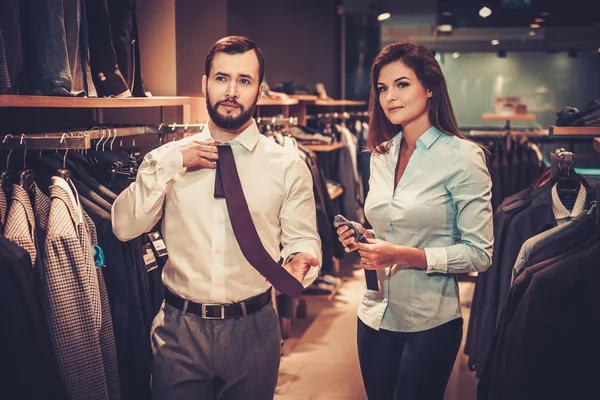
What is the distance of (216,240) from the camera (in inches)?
96.3

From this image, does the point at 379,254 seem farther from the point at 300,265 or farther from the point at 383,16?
the point at 383,16

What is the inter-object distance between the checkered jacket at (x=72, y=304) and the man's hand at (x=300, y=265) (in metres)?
0.61

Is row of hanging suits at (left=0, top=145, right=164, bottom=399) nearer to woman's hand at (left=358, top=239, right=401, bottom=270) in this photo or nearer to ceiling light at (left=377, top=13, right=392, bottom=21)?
woman's hand at (left=358, top=239, right=401, bottom=270)

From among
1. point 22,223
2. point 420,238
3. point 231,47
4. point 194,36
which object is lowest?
point 420,238

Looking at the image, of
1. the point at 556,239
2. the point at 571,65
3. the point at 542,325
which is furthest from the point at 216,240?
the point at 571,65

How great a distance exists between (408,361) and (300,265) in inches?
20.1

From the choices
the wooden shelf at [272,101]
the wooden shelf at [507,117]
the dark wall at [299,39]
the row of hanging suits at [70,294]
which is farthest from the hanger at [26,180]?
the wooden shelf at [507,117]

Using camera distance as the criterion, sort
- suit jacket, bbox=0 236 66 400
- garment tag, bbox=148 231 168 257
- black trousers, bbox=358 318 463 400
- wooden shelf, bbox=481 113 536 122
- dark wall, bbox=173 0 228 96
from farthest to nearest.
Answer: wooden shelf, bbox=481 113 536 122
dark wall, bbox=173 0 228 96
garment tag, bbox=148 231 168 257
black trousers, bbox=358 318 463 400
suit jacket, bbox=0 236 66 400

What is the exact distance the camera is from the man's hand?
7.93ft

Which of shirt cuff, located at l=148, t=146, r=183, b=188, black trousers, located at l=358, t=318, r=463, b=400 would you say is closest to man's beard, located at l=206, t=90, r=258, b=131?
shirt cuff, located at l=148, t=146, r=183, b=188

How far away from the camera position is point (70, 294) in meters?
2.36

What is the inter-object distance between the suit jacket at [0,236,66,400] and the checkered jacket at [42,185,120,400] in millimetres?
174

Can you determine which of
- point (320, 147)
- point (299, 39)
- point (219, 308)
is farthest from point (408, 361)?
point (299, 39)

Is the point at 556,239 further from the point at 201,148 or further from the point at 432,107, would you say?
the point at 201,148
